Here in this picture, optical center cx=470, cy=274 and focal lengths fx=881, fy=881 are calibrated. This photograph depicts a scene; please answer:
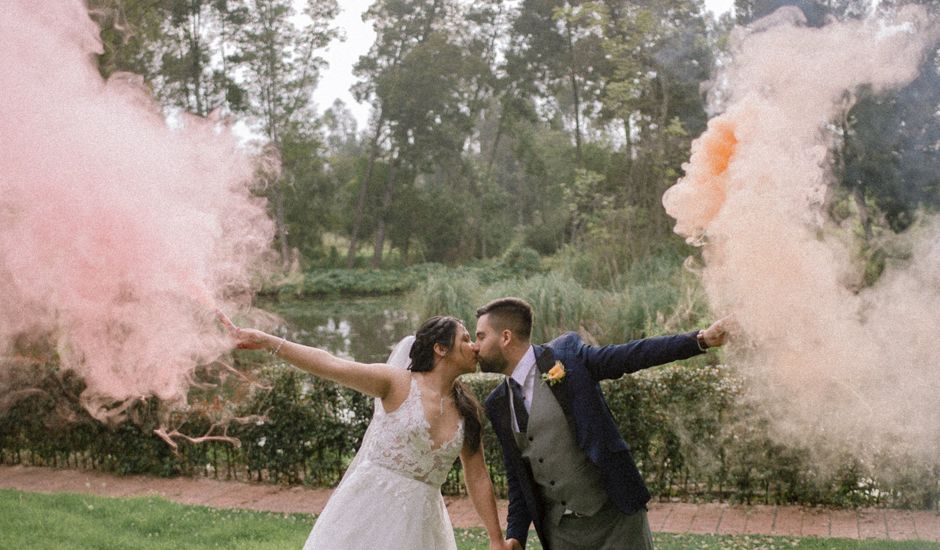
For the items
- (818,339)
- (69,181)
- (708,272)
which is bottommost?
(818,339)

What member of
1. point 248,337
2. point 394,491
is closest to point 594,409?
point 394,491

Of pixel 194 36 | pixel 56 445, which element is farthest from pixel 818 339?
pixel 194 36

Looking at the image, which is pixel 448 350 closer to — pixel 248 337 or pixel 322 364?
pixel 322 364

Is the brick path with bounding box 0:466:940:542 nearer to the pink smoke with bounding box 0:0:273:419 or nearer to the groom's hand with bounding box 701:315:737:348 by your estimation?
the pink smoke with bounding box 0:0:273:419

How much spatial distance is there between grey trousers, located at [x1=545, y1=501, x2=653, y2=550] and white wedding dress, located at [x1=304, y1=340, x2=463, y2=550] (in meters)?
0.65

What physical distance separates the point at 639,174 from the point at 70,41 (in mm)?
14512

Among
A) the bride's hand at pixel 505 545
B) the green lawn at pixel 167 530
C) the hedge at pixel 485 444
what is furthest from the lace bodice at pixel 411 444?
the hedge at pixel 485 444

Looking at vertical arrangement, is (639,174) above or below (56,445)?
above

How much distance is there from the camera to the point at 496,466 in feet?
27.5

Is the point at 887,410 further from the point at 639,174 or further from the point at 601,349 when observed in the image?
the point at 639,174

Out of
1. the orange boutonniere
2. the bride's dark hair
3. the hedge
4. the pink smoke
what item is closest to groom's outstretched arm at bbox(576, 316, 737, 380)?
the orange boutonniere

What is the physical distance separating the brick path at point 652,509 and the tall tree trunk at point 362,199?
100ft

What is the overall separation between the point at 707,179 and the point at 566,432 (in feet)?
5.01

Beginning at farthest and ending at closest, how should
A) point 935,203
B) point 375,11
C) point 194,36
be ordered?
1. point 375,11
2. point 194,36
3. point 935,203
